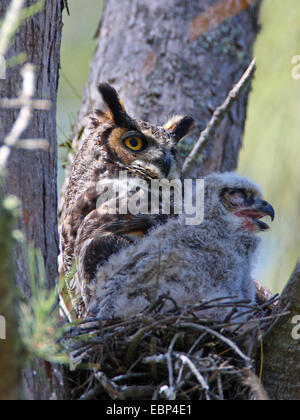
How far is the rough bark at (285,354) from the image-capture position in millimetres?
1576

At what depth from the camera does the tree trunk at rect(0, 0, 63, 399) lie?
145 cm

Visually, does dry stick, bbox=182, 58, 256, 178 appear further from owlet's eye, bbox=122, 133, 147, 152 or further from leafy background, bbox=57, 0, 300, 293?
leafy background, bbox=57, 0, 300, 293

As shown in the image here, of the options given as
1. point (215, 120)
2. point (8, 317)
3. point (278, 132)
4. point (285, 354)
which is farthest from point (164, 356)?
point (278, 132)

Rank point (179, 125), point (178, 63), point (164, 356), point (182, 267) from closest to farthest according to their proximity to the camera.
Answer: point (164, 356) < point (182, 267) < point (179, 125) < point (178, 63)

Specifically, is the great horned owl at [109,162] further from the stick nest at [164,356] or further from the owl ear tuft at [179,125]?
the stick nest at [164,356]

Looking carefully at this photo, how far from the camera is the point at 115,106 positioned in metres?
2.65

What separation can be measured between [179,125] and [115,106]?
0.34 meters

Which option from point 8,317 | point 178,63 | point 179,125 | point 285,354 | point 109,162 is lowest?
point 285,354

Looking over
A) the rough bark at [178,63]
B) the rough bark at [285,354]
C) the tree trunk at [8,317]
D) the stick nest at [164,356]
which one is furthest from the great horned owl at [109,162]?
the tree trunk at [8,317]

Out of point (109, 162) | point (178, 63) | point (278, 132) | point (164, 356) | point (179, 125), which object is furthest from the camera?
point (278, 132)

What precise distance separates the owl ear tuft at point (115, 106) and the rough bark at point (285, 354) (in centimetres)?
131

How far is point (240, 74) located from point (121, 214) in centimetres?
132

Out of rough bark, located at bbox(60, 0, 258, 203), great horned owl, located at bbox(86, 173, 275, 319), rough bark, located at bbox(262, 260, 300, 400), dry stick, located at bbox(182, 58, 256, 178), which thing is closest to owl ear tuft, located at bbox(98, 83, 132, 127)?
rough bark, located at bbox(60, 0, 258, 203)

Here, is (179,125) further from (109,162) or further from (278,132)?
(278,132)
